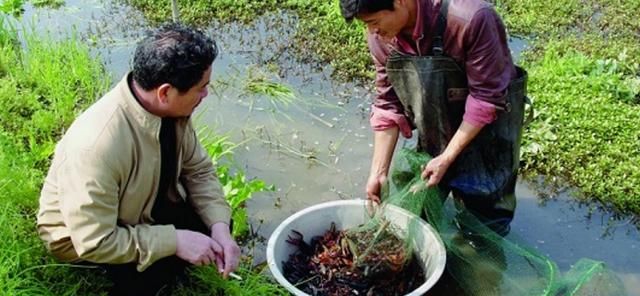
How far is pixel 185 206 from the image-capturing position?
3111 millimetres

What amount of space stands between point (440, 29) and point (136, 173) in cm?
141

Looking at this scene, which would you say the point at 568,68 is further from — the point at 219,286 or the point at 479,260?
the point at 219,286

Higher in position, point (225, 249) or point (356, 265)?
point (225, 249)

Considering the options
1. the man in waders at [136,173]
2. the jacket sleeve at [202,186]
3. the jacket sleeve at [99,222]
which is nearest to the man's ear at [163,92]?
the man in waders at [136,173]

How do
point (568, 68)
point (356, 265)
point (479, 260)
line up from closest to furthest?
point (356, 265), point (479, 260), point (568, 68)

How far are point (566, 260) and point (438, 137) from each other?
3.92ft

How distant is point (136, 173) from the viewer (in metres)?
2.61

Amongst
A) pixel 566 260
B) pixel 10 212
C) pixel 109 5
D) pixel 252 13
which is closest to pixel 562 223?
pixel 566 260

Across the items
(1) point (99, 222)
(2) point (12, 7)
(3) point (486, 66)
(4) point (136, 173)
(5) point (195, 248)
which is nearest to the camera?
(1) point (99, 222)

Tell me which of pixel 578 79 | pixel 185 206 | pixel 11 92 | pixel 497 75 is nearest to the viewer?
pixel 497 75

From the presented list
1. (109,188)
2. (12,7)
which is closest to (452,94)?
(109,188)

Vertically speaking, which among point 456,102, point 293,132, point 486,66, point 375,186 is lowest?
point 293,132

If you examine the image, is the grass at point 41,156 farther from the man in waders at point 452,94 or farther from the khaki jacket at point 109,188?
the man in waders at point 452,94

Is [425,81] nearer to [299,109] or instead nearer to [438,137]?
[438,137]
